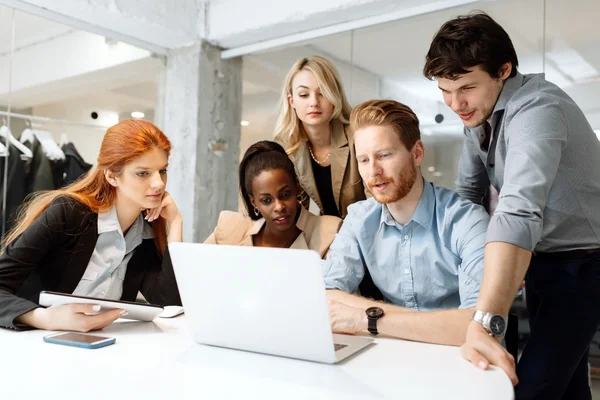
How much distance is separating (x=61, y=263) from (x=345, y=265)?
0.91m

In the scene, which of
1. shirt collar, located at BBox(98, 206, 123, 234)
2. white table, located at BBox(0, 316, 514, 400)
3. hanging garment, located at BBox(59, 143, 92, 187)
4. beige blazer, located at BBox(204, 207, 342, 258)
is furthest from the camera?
hanging garment, located at BBox(59, 143, 92, 187)

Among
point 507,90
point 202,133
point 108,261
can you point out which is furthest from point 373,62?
point 108,261

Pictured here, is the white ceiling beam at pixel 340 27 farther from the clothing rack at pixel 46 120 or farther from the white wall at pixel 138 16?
the clothing rack at pixel 46 120

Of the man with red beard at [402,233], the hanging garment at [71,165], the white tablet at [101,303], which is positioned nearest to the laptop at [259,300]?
the white tablet at [101,303]

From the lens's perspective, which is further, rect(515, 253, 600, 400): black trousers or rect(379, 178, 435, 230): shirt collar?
rect(379, 178, 435, 230): shirt collar

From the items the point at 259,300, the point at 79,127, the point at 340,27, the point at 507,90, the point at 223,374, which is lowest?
the point at 223,374

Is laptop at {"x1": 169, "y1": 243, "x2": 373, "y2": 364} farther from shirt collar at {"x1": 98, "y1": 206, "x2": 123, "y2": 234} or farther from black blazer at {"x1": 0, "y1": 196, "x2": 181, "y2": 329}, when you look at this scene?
shirt collar at {"x1": 98, "y1": 206, "x2": 123, "y2": 234}

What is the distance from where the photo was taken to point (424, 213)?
5.05 feet

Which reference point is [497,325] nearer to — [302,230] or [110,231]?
[302,230]

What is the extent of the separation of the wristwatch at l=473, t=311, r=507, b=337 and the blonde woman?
1.17m

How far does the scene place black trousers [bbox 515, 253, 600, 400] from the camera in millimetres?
1362

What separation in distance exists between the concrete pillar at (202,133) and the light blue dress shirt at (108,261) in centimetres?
177

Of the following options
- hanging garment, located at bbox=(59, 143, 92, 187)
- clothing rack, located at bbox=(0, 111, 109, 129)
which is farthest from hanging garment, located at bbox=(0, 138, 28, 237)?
hanging garment, located at bbox=(59, 143, 92, 187)

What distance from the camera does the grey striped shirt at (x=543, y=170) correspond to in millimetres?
1202
